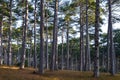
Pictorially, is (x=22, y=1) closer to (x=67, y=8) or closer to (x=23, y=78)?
(x=67, y=8)

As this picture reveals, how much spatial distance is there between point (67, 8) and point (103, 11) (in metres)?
6.30

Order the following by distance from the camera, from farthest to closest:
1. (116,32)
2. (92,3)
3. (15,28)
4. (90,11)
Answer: (116,32)
(15,28)
(90,11)
(92,3)

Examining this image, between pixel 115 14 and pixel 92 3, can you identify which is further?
pixel 92 3

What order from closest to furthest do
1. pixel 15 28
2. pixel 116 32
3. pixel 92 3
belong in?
pixel 92 3, pixel 15 28, pixel 116 32

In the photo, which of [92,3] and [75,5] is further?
[75,5]

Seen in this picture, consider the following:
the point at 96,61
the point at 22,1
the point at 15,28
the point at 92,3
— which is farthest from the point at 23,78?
the point at 15,28

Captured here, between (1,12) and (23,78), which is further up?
(1,12)

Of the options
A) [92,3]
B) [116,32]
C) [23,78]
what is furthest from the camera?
[116,32]

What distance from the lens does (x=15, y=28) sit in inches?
2098

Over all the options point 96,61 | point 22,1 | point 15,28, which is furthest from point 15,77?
point 15,28

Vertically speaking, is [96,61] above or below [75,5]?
below

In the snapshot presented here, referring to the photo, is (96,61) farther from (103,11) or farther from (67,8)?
(67,8)

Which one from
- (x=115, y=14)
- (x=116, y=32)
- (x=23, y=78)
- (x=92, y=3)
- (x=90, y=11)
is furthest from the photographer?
(x=116, y=32)

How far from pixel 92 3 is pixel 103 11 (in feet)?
6.25
